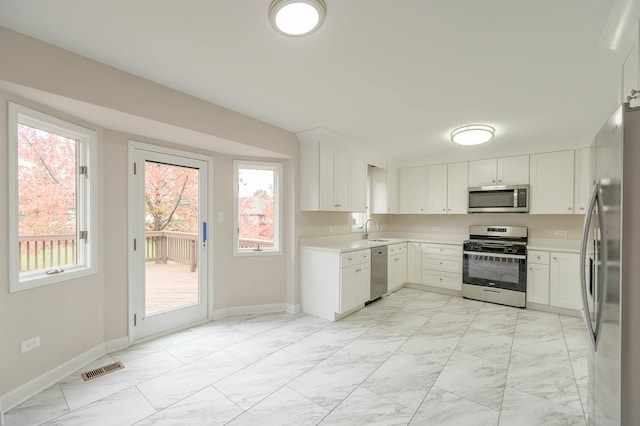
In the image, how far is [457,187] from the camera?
16.6 feet

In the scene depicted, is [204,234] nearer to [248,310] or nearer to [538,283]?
[248,310]

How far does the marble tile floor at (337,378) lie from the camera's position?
1.95 metres

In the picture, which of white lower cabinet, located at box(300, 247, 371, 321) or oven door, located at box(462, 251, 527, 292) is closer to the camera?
white lower cabinet, located at box(300, 247, 371, 321)

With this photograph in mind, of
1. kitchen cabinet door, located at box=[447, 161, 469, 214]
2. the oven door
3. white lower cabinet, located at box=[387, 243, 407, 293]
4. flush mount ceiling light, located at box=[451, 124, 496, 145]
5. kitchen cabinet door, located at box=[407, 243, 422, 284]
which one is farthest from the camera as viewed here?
kitchen cabinet door, located at box=[407, 243, 422, 284]

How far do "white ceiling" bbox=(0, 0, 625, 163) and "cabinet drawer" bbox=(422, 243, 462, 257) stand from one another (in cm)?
233

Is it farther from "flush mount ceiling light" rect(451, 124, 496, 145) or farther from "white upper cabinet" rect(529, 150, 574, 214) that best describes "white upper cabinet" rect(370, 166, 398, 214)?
"white upper cabinet" rect(529, 150, 574, 214)

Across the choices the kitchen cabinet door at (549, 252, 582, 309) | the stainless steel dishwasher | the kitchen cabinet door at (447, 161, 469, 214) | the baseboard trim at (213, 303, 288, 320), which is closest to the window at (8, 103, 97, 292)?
the baseboard trim at (213, 303, 288, 320)

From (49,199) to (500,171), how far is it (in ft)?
18.4

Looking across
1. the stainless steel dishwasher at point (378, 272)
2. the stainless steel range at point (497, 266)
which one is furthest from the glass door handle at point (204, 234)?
the stainless steel range at point (497, 266)

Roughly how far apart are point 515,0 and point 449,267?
13.7ft

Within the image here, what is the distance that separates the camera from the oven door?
14.1 ft

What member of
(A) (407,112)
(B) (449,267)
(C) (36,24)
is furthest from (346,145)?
(C) (36,24)

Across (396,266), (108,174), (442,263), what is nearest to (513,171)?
(442,263)

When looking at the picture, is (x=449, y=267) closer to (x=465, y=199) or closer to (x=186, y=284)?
(x=465, y=199)
